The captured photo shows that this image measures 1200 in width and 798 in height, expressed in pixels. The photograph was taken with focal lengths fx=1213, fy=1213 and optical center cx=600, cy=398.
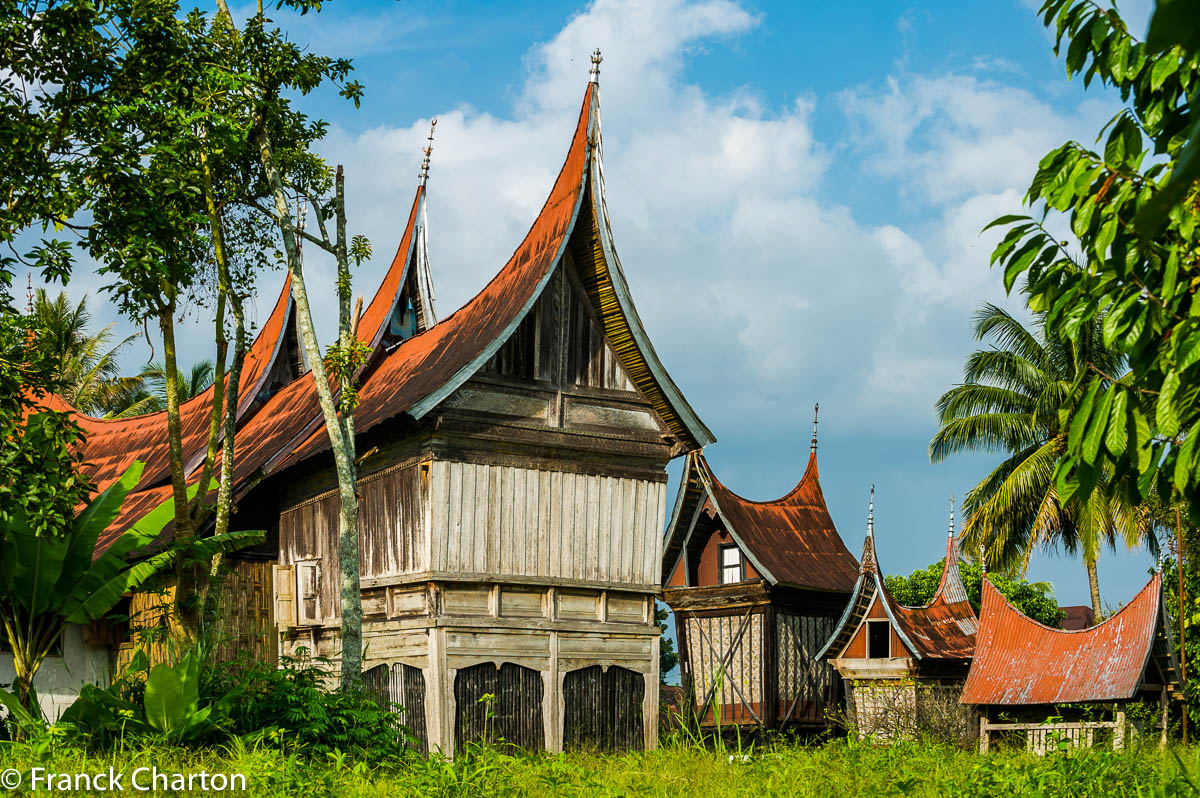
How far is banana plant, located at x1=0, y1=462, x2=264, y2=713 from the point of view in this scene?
13695 millimetres

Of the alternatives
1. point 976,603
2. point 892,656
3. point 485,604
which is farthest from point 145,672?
point 976,603

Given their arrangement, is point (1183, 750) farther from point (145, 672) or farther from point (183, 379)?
point (183, 379)

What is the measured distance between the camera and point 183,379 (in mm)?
39656

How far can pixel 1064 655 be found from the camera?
68.3ft

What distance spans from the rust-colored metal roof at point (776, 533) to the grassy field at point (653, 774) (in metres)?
14.5

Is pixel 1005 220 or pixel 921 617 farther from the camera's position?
pixel 921 617

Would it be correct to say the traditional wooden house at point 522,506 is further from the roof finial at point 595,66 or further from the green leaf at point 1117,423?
the green leaf at point 1117,423

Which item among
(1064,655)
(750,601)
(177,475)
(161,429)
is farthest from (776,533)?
(177,475)

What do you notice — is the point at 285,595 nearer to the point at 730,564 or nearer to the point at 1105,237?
the point at 730,564

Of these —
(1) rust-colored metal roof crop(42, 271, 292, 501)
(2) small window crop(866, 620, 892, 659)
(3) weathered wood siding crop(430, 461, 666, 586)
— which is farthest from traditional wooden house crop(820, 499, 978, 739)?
(1) rust-colored metal roof crop(42, 271, 292, 501)

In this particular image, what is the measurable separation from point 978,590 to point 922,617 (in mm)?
8648

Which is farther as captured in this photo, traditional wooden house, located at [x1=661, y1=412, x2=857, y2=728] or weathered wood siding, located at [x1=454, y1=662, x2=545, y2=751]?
traditional wooden house, located at [x1=661, y1=412, x2=857, y2=728]

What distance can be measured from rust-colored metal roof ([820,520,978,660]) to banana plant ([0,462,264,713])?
43.8 feet

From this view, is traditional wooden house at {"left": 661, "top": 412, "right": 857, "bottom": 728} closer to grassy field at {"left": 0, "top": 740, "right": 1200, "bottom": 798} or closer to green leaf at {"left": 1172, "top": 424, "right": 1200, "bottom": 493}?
grassy field at {"left": 0, "top": 740, "right": 1200, "bottom": 798}
